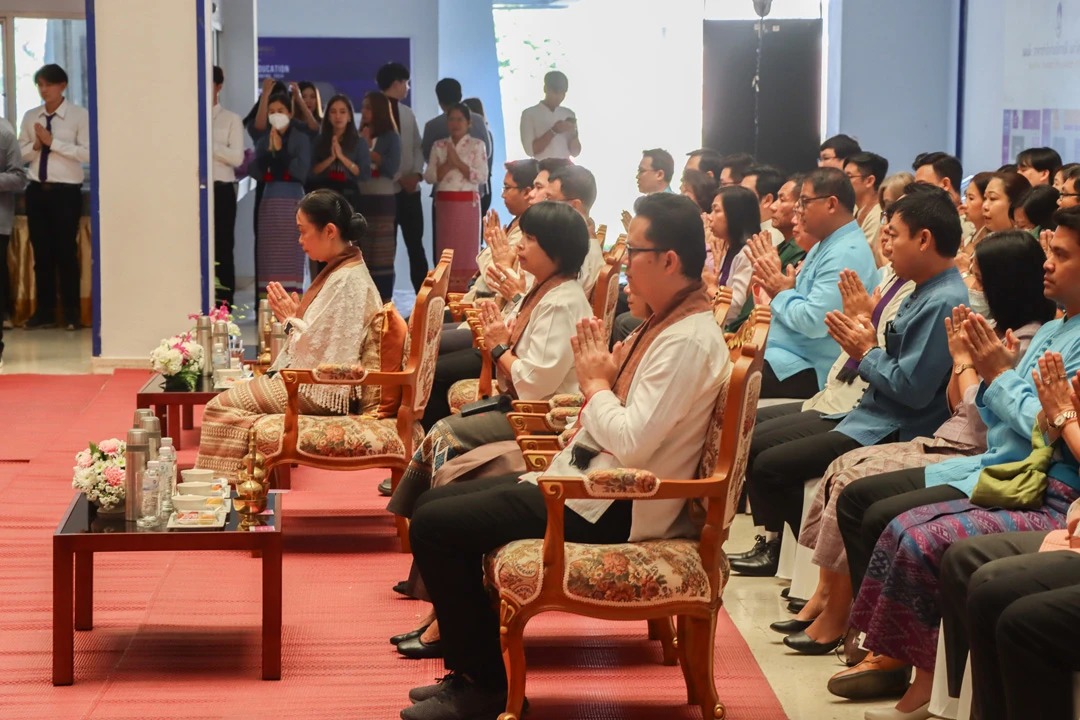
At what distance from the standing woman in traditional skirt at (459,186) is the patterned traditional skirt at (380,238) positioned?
439mm

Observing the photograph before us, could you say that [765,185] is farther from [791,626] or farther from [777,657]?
[777,657]

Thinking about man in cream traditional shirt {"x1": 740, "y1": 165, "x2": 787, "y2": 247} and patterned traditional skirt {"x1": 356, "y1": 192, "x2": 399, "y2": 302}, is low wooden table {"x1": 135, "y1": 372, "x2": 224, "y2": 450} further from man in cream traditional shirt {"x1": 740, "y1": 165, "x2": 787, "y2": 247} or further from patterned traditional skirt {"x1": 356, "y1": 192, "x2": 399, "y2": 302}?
patterned traditional skirt {"x1": 356, "y1": 192, "x2": 399, "y2": 302}

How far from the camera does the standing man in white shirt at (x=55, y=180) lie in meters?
9.66

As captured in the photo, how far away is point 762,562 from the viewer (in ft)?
15.0

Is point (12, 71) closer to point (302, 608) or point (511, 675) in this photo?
point (302, 608)

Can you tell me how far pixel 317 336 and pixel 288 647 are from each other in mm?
1347

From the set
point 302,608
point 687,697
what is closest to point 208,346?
point 302,608

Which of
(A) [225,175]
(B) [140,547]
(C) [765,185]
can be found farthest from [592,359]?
(A) [225,175]

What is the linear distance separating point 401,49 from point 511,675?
10.1 meters

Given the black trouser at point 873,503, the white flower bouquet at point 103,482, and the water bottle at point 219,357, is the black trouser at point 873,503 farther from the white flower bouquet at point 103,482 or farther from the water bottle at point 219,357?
the water bottle at point 219,357

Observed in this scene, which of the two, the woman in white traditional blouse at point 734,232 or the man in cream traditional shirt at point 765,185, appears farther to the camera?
the man in cream traditional shirt at point 765,185

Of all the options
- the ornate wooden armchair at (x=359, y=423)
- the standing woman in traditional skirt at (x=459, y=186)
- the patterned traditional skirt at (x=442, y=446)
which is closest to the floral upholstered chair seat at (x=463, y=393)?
the ornate wooden armchair at (x=359, y=423)

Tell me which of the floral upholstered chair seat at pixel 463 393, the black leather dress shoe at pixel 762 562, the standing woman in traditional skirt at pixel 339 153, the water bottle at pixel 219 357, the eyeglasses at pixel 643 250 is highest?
the standing woman in traditional skirt at pixel 339 153

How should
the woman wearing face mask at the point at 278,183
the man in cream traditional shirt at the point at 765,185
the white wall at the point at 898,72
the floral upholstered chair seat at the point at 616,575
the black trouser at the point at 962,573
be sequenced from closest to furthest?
1. the black trouser at the point at 962,573
2. the floral upholstered chair seat at the point at 616,575
3. the man in cream traditional shirt at the point at 765,185
4. the woman wearing face mask at the point at 278,183
5. the white wall at the point at 898,72
